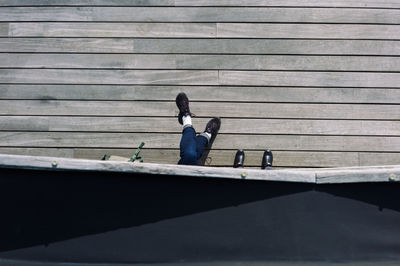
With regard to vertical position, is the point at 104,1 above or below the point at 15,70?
above

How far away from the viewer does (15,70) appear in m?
3.55

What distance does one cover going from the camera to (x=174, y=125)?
3490mm

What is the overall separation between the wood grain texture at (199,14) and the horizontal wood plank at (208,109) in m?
0.87

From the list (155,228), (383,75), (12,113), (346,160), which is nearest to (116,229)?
(155,228)

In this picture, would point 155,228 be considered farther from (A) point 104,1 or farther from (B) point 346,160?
(A) point 104,1

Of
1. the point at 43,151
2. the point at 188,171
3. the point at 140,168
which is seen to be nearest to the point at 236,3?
the point at 188,171

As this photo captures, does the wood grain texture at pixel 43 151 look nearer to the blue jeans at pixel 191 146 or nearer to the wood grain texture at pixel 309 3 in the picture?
the blue jeans at pixel 191 146

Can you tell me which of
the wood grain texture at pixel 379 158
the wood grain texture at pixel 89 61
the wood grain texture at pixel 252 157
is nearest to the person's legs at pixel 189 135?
the wood grain texture at pixel 252 157

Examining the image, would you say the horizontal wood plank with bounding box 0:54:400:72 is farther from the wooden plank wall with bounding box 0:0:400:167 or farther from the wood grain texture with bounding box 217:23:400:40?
the wood grain texture with bounding box 217:23:400:40

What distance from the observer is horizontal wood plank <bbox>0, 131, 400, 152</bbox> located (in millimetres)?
3432

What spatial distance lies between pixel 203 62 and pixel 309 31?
3.69ft

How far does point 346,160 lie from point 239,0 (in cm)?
194

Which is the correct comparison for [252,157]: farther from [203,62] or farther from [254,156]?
[203,62]

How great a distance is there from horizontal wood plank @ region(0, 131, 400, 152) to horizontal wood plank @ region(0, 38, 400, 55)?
0.86 meters
